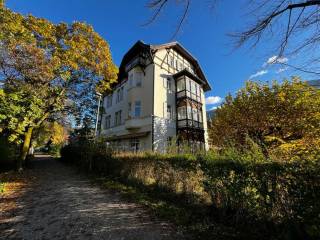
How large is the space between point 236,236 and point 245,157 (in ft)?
5.71

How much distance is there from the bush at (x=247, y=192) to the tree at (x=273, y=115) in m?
6.59

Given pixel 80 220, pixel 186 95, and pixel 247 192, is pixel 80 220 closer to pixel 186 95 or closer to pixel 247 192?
pixel 247 192

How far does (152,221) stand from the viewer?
4.73m

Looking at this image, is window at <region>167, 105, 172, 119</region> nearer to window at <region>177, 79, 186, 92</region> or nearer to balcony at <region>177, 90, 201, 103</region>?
balcony at <region>177, 90, 201, 103</region>

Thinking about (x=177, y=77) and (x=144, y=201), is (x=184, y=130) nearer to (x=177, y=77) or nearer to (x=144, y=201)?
(x=177, y=77)

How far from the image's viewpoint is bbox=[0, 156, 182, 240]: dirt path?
4.01 meters

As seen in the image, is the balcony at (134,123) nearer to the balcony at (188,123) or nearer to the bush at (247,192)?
the balcony at (188,123)

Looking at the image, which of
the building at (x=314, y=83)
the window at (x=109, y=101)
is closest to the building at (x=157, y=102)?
the window at (x=109, y=101)

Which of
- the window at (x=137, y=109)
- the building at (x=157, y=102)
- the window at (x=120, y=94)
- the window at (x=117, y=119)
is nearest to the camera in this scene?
the building at (x=157, y=102)

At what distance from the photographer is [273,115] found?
14805mm

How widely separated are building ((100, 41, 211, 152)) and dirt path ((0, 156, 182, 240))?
12.5 m

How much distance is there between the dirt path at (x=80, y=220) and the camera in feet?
13.2

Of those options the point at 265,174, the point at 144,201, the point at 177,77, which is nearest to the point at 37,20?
the point at 144,201

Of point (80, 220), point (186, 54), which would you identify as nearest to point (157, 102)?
point (186, 54)
